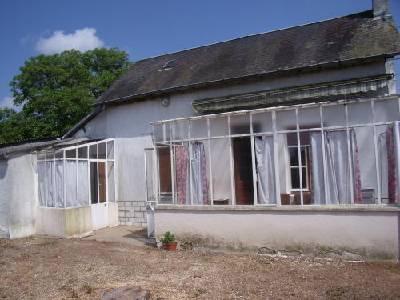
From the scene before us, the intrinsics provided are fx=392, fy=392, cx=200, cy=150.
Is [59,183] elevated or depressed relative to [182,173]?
depressed

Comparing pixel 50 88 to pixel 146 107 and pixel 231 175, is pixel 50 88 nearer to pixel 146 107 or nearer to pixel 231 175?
pixel 146 107

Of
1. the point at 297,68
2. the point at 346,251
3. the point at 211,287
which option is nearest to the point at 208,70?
the point at 297,68

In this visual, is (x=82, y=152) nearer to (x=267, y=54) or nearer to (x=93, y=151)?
(x=93, y=151)

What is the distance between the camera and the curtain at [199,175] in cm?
1000

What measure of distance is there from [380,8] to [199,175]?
7.61 metres

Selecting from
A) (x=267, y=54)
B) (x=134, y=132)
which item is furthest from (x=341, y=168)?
(x=134, y=132)

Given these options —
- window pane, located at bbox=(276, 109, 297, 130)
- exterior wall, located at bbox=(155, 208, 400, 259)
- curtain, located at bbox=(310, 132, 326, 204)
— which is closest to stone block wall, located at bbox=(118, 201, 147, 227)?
exterior wall, located at bbox=(155, 208, 400, 259)

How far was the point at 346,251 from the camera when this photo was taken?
26.6 feet

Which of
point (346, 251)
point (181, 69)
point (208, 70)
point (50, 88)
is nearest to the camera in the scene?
point (346, 251)

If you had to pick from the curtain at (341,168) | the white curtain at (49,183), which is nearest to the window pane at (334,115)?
the curtain at (341,168)

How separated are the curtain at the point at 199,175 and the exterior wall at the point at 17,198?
19.5ft

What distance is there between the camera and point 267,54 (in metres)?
13.0

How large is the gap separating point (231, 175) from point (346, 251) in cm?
311

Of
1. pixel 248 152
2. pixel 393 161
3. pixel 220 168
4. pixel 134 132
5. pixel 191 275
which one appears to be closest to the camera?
pixel 191 275
